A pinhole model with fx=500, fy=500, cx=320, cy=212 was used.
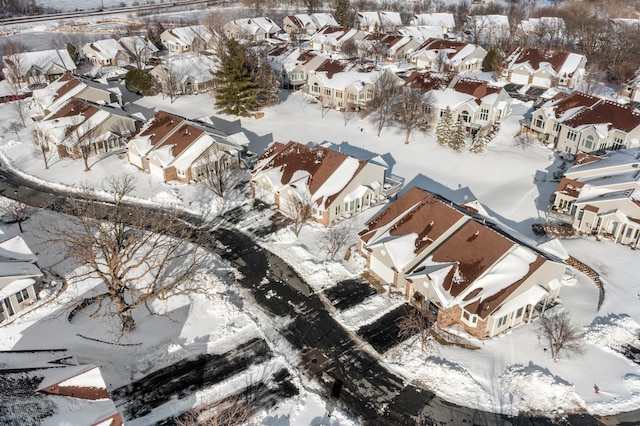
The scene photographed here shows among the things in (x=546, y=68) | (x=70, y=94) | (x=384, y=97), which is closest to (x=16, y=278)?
(x=70, y=94)

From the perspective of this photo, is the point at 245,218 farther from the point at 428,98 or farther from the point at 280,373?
the point at 428,98

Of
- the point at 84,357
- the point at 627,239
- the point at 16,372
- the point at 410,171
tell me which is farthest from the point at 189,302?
the point at 627,239

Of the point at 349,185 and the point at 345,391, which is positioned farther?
the point at 349,185

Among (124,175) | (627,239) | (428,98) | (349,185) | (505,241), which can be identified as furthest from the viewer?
(428,98)

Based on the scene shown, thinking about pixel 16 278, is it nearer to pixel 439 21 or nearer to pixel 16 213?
pixel 16 213

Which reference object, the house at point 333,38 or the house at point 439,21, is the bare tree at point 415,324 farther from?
the house at point 439,21

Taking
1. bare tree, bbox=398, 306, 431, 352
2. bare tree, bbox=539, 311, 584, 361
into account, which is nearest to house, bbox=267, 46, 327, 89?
bare tree, bbox=398, 306, 431, 352
